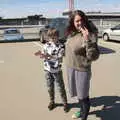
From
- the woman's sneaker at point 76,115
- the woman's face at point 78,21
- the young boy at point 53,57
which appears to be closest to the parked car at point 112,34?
the young boy at point 53,57

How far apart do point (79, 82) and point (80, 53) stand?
0.47 metres

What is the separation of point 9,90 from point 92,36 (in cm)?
380

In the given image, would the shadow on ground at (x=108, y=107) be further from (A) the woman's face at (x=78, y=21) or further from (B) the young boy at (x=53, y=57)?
(A) the woman's face at (x=78, y=21)

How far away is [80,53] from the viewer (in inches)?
199

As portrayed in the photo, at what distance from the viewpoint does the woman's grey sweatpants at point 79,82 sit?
5172mm

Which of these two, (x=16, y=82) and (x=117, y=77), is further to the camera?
(x=117, y=77)

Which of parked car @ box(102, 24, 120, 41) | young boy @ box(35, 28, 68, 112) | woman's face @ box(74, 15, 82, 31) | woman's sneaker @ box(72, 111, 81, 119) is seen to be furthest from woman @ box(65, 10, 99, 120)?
parked car @ box(102, 24, 120, 41)

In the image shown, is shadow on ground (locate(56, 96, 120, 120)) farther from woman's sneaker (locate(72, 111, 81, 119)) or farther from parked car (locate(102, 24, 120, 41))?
parked car (locate(102, 24, 120, 41))

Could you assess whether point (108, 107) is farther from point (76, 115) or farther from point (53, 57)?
point (53, 57)

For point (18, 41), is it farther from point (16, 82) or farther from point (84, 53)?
point (84, 53)

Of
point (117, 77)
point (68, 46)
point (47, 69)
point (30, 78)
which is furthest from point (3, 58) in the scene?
point (68, 46)

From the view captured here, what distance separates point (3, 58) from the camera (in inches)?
555

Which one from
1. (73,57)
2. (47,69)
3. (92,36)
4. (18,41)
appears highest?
(92,36)

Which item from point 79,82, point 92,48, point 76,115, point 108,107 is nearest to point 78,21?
point 92,48
